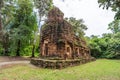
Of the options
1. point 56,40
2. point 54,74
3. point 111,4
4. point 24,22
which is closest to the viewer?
point 111,4

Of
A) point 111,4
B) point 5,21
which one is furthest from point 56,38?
point 5,21

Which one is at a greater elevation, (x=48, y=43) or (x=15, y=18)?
(x=15, y=18)

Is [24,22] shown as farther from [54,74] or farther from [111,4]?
[111,4]

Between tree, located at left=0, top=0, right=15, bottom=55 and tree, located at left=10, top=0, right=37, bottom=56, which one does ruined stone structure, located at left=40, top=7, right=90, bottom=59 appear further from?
tree, located at left=0, top=0, right=15, bottom=55

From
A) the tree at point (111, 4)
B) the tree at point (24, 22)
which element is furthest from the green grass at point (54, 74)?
the tree at point (24, 22)

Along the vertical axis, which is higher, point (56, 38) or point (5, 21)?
point (5, 21)

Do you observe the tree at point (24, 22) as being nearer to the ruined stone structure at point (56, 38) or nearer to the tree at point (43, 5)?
the tree at point (43, 5)

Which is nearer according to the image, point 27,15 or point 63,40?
point 63,40

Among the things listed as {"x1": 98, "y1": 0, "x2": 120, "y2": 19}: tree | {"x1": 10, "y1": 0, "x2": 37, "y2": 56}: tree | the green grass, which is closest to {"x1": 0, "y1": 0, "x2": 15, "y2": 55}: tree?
{"x1": 10, "y1": 0, "x2": 37, "y2": 56}: tree

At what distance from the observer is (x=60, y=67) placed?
56.4 feet

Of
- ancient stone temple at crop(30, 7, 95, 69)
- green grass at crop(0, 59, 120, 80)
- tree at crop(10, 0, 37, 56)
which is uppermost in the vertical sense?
tree at crop(10, 0, 37, 56)

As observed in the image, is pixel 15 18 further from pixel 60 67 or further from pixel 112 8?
pixel 112 8

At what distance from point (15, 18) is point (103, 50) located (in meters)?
20.5

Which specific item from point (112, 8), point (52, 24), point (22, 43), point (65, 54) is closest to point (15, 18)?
point (22, 43)
